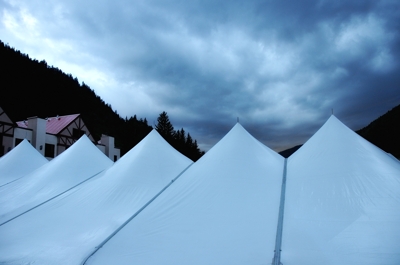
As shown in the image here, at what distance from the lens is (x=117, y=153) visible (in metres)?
24.1

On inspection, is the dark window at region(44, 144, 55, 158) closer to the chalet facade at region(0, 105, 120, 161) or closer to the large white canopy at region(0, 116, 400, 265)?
the chalet facade at region(0, 105, 120, 161)

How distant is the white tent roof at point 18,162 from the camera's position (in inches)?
373

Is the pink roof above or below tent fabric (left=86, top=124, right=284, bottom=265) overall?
above

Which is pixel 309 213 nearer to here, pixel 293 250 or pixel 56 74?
pixel 293 250

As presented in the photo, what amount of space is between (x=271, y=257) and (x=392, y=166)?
2.47 m

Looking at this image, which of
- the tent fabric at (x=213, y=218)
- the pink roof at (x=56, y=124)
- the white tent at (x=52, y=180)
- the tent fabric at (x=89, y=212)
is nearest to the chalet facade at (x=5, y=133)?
the pink roof at (x=56, y=124)

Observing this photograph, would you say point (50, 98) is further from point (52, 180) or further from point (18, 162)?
point (52, 180)

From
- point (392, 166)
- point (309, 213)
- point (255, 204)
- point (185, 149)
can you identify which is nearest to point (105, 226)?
point (255, 204)

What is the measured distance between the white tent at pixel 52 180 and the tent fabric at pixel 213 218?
3693 millimetres

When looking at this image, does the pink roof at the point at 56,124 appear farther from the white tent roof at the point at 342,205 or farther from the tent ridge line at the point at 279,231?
the white tent roof at the point at 342,205

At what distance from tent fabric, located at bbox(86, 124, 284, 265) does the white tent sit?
3693 millimetres

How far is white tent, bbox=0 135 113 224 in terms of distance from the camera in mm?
6314

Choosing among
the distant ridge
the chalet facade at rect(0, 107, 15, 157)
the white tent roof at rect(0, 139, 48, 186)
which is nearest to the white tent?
the white tent roof at rect(0, 139, 48, 186)

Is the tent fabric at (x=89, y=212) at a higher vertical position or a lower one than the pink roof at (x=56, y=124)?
lower
